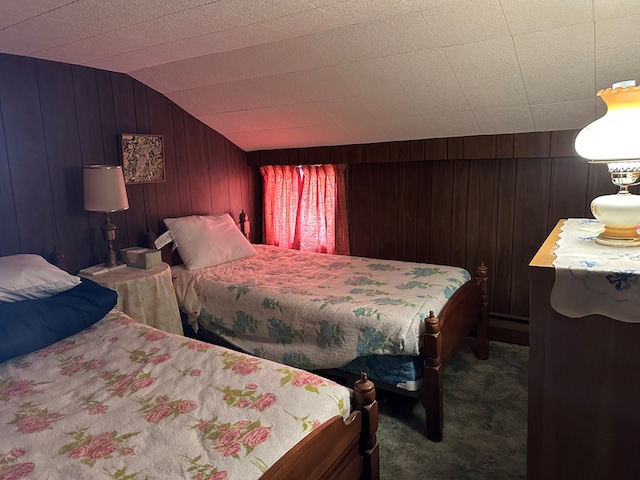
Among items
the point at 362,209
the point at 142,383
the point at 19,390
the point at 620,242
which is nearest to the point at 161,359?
the point at 142,383

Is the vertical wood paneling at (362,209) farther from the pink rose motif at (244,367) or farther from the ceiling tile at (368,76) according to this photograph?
the pink rose motif at (244,367)

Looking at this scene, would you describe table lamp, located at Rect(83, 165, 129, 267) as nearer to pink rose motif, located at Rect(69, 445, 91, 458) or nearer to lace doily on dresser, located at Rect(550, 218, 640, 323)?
pink rose motif, located at Rect(69, 445, 91, 458)

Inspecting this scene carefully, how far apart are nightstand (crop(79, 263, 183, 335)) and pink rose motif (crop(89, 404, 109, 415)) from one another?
125 cm

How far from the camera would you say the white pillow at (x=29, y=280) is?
1957 mm

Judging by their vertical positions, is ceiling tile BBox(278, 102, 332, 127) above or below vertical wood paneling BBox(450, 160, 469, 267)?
above

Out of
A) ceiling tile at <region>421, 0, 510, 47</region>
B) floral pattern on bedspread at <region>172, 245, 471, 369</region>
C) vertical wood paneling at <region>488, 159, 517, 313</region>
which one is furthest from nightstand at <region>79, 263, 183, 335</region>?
vertical wood paneling at <region>488, 159, 517, 313</region>

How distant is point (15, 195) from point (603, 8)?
3.03 metres

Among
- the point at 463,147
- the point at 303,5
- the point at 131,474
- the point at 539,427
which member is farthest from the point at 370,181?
the point at 131,474

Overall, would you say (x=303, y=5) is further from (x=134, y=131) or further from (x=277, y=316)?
(x=134, y=131)

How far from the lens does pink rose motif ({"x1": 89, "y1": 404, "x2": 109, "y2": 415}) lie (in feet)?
4.48

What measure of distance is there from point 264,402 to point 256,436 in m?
0.16

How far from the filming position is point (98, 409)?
1.38 m

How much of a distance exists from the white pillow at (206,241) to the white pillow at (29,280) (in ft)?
3.56

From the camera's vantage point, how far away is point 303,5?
6.15 feet
